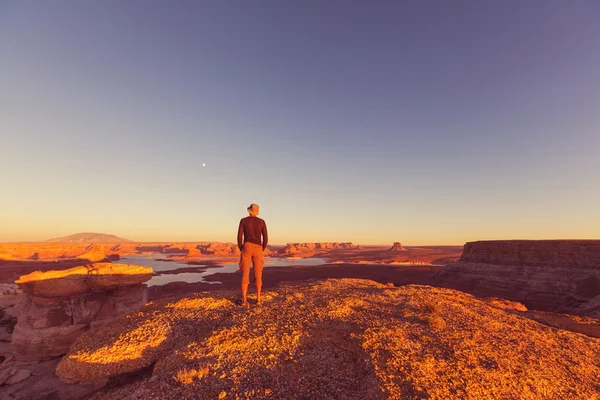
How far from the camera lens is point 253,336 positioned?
17.3 feet

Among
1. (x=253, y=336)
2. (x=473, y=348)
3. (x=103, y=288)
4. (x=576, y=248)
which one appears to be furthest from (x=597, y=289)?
(x=103, y=288)

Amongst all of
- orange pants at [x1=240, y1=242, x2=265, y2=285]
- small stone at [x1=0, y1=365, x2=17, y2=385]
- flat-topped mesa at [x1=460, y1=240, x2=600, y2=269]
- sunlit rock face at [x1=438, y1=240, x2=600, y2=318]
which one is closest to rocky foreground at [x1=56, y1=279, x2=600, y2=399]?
orange pants at [x1=240, y1=242, x2=265, y2=285]

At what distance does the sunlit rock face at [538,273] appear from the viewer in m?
21.6

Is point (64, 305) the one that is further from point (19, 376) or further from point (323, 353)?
point (323, 353)

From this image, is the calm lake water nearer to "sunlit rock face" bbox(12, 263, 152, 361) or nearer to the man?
"sunlit rock face" bbox(12, 263, 152, 361)

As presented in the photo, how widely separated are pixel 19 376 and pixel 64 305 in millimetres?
3753

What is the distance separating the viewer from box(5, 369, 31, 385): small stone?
31.7 ft

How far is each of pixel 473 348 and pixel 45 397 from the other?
12.4m

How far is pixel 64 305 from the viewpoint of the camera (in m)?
Answer: 13.2

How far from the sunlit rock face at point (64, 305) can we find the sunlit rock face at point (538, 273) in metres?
28.9

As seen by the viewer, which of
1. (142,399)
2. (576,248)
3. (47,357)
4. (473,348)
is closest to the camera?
(142,399)

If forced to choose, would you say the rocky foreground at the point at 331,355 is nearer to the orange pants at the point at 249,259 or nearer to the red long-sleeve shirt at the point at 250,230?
the orange pants at the point at 249,259

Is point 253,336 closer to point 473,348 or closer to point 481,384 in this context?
point 481,384

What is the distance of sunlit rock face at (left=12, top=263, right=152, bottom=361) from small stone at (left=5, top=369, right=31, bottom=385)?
1778mm
